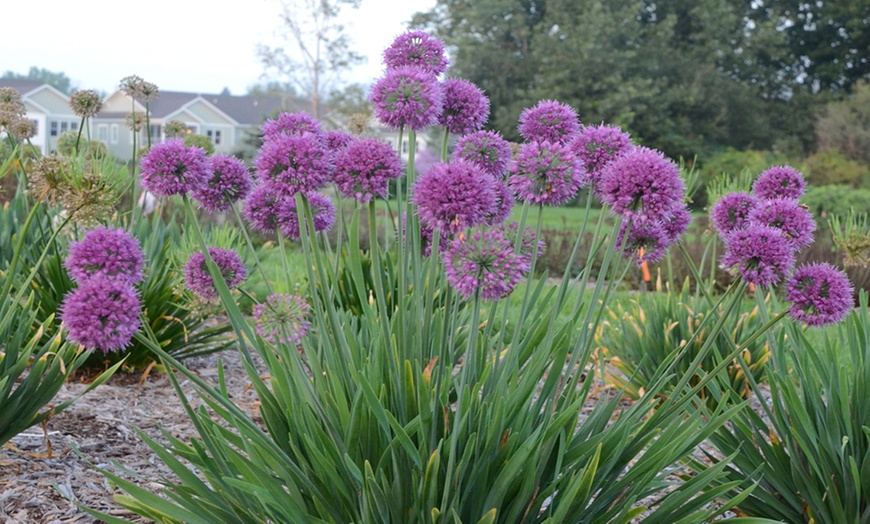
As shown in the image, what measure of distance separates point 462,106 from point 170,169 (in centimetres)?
92

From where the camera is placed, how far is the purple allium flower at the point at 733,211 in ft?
9.90

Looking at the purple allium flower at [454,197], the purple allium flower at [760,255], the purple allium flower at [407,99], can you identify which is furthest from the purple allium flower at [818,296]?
the purple allium flower at [407,99]

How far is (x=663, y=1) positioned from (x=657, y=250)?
1667 inches

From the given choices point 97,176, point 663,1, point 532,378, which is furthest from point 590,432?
point 663,1

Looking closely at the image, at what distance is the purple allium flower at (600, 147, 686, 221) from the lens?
2217 mm

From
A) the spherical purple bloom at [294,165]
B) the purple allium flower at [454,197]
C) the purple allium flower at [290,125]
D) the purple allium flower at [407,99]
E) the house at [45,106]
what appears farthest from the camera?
the house at [45,106]

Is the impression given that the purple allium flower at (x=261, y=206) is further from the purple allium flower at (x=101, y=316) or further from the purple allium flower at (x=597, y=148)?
the purple allium flower at (x=597, y=148)

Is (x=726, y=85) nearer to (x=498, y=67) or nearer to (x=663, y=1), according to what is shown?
(x=663, y=1)

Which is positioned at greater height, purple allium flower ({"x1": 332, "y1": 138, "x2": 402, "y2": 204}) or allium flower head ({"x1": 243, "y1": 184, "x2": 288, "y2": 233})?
purple allium flower ({"x1": 332, "y1": 138, "x2": 402, "y2": 204})

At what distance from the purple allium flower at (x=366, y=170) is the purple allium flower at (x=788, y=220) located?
1.32 meters

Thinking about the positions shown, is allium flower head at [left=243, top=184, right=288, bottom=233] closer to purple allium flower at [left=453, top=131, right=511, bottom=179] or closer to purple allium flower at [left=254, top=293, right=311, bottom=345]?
purple allium flower at [left=254, top=293, right=311, bottom=345]

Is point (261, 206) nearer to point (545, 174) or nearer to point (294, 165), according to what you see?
point (294, 165)

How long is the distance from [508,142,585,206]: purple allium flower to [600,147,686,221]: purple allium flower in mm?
108

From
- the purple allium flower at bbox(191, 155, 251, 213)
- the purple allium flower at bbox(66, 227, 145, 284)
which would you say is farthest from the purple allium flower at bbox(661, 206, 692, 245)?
the purple allium flower at bbox(66, 227, 145, 284)
